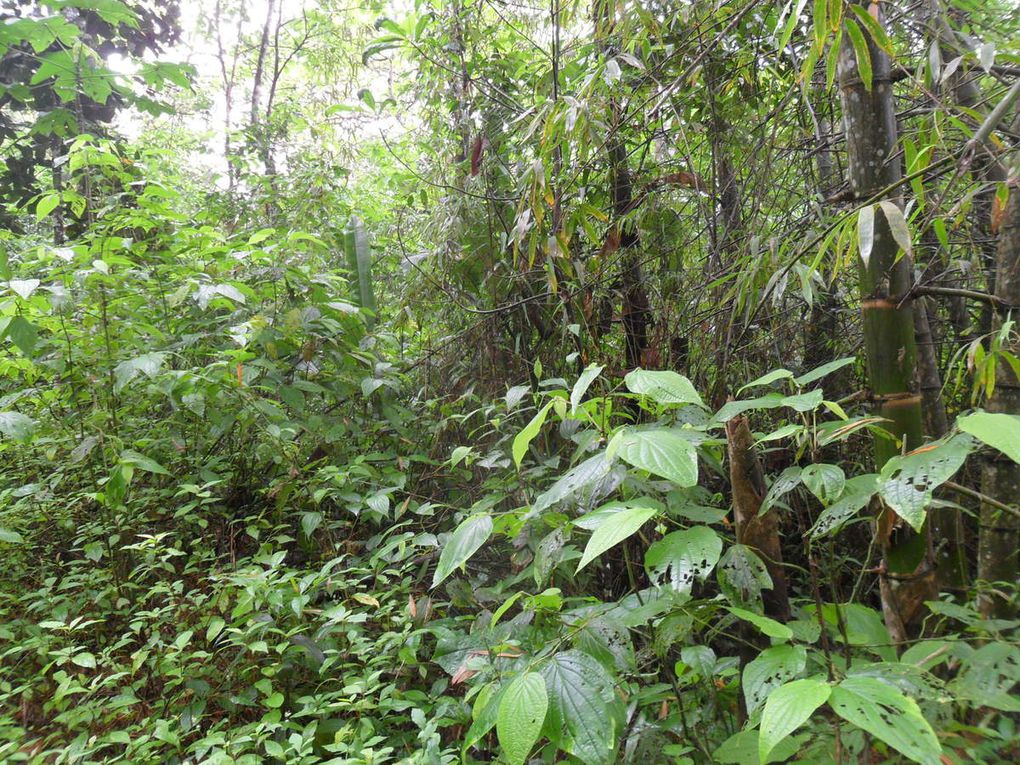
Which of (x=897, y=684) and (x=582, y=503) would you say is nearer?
(x=897, y=684)

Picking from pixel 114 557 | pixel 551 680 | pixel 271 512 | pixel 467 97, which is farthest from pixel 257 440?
pixel 551 680

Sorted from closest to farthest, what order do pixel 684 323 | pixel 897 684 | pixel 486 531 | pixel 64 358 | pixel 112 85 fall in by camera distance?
pixel 897 684, pixel 486 531, pixel 684 323, pixel 64 358, pixel 112 85

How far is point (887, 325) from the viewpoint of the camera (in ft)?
3.92

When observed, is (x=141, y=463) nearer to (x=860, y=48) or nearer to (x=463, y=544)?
(x=463, y=544)

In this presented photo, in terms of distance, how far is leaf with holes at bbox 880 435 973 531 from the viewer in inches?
30.1

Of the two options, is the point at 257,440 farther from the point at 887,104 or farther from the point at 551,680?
the point at 887,104

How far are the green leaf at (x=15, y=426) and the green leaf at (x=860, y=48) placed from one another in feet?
7.81

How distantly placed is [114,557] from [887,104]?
2.67 metres

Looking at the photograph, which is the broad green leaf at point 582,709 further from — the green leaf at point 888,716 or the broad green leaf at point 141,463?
the broad green leaf at point 141,463

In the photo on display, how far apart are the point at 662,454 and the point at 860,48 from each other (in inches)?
32.7

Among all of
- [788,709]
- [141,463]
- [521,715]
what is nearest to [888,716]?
[788,709]

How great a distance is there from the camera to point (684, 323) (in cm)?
206

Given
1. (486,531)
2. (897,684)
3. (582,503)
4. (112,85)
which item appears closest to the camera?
(897,684)

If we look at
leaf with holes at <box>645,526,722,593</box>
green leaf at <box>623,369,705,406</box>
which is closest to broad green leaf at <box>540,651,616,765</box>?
leaf with holes at <box>645,526,722,593</box>
